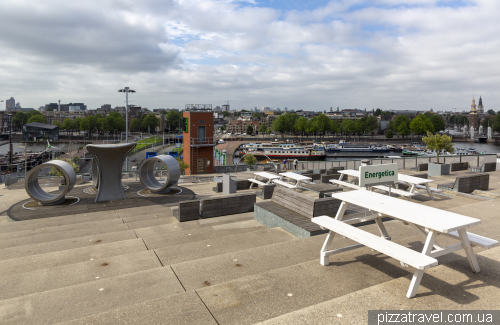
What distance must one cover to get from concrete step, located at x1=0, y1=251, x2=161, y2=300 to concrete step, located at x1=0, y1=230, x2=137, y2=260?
160cm

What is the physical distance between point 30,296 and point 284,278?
3.19 m

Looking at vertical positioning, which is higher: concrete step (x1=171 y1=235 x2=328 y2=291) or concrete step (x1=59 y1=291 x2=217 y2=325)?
concrete step (x1=59 y1=291 x2=217 y2=325)

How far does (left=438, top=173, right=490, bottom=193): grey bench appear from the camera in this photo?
1171 centimetres

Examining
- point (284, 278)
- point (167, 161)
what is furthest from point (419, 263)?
point (167, 161)

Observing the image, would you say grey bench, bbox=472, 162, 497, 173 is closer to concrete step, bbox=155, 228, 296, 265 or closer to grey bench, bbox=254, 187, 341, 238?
grey bench, bbox=254, 187, 341, 238

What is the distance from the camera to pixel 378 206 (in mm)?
4945

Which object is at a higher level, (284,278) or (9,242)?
(284,278)

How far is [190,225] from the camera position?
9.32 meters

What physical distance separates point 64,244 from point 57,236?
1.05 meters

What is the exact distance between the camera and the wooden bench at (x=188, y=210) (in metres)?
9.82

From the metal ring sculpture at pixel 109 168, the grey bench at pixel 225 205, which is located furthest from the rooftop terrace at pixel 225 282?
the metal ring sculpture at pixel 109 168

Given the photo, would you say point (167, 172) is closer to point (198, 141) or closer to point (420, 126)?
point (198, 141)

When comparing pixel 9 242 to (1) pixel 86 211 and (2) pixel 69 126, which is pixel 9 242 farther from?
(2) pixel 69 126

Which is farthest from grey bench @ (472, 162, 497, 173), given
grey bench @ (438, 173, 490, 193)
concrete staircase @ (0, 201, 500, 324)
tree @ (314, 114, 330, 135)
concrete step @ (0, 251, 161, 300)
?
tree @ (314, 114, 330, 135)
